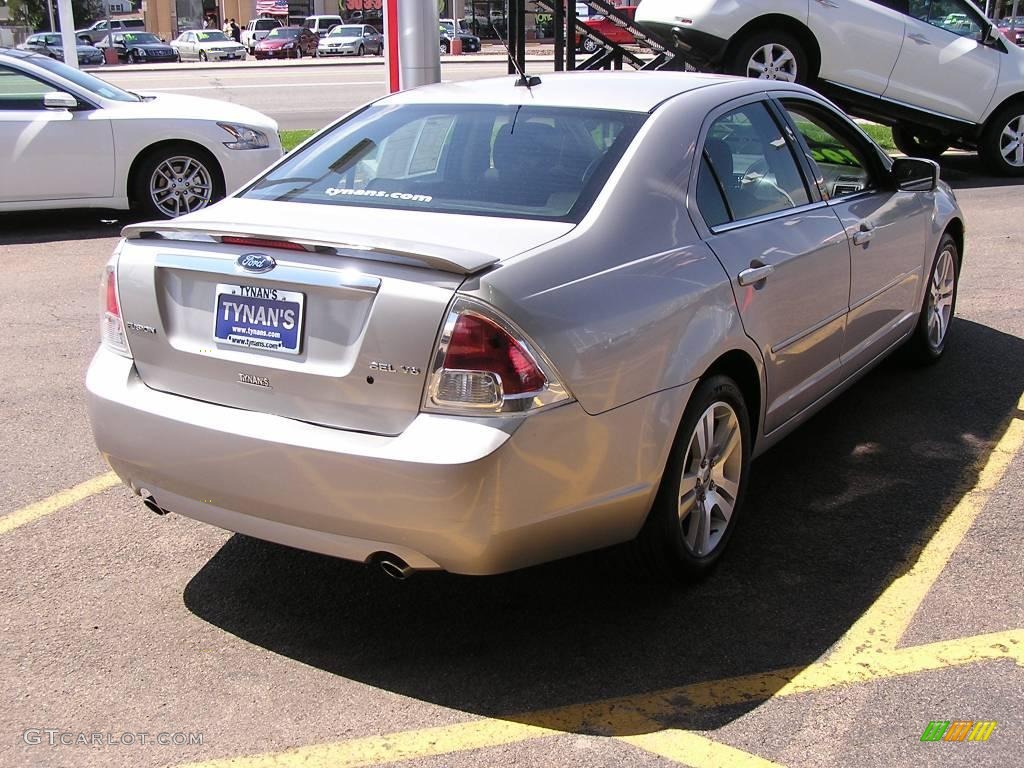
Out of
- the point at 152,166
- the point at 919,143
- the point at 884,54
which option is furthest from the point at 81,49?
the point at 884,54

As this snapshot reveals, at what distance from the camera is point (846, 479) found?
4695mm

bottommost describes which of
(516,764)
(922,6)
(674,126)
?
(516,764)

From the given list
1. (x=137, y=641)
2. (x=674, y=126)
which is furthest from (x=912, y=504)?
(x=137, y=641)

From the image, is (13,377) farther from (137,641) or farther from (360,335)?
(360,335)

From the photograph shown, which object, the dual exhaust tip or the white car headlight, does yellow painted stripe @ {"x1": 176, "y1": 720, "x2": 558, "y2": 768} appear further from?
the white car headlight

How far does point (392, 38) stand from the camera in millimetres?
9445

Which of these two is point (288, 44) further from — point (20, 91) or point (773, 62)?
point (20, 91)

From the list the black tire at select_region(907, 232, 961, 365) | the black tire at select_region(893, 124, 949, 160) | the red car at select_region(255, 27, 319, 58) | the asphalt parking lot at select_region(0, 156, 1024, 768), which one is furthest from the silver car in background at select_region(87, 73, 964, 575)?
the red car at select_region(255, 27, 319, 58)

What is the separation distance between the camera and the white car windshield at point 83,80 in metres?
9.95

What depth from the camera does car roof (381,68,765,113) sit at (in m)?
4.00

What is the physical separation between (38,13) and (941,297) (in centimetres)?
8533

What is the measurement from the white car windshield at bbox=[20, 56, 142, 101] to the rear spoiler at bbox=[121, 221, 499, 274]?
752 cm

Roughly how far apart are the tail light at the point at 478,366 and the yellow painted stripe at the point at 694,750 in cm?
93

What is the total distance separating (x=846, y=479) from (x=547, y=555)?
6.57 ft
